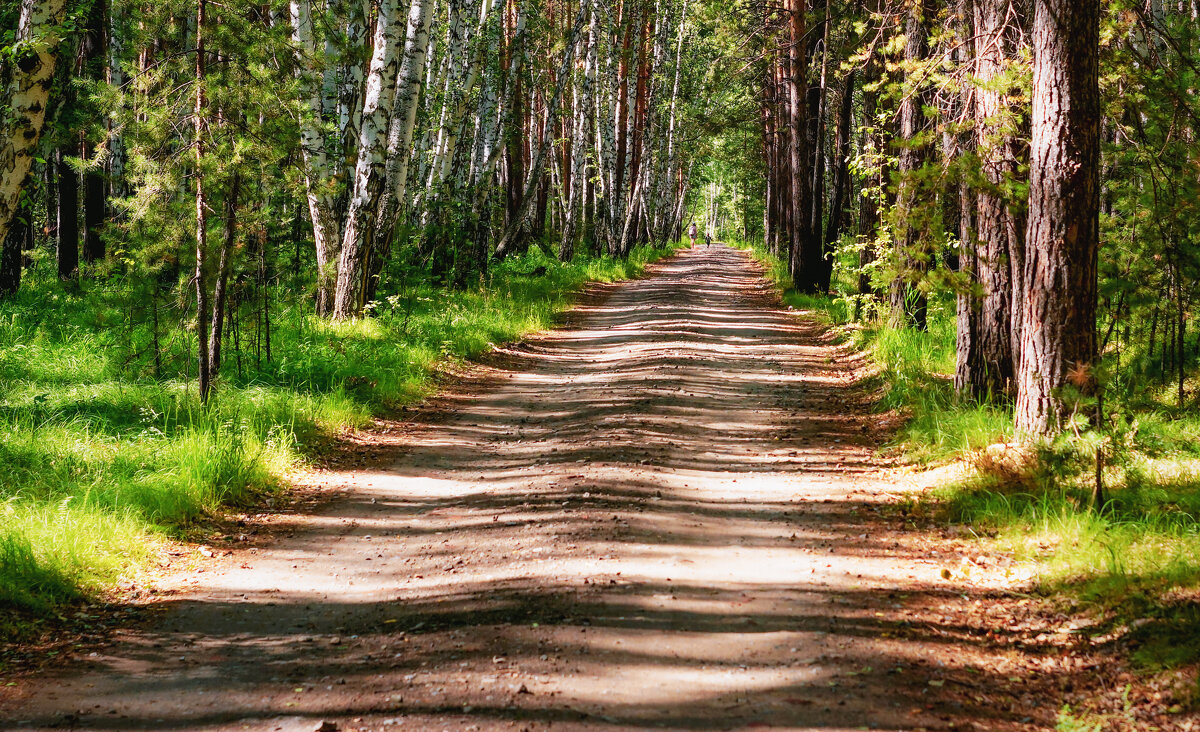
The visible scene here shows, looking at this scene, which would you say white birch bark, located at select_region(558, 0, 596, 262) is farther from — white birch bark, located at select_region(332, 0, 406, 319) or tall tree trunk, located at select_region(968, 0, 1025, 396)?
tall tree trunk, located at select_region(968, 0, 1025, 396)

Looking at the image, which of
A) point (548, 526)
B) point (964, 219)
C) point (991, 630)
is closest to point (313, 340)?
point (548, 526)

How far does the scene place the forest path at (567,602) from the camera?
394 cm

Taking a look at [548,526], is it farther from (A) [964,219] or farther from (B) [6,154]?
(B) [6,154]

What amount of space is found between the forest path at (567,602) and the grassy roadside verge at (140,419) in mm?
618

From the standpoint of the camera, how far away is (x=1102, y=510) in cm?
567

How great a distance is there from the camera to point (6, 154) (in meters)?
8.05

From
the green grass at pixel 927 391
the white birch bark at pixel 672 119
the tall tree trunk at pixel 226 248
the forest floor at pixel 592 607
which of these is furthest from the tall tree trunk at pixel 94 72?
the white birch bark at pixel 672 119

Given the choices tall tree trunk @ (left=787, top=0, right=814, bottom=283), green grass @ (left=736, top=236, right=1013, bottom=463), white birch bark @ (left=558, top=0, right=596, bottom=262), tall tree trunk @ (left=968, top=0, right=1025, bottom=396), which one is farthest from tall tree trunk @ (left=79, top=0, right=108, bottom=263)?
tall tree trunk @ (left=968, top=0, right=1025, bottom=396)

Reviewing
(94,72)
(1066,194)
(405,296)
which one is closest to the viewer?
(1066,194)

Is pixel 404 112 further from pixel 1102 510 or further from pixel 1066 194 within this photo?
pixel 1102 510

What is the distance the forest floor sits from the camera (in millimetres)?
3943

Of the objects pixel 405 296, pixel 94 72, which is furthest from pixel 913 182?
pixel 94 72

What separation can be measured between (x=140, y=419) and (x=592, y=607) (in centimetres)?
510

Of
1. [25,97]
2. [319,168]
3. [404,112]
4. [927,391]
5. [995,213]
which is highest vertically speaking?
[404,112]
